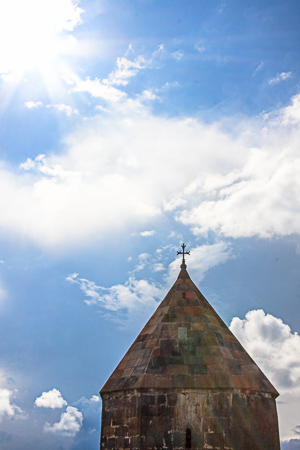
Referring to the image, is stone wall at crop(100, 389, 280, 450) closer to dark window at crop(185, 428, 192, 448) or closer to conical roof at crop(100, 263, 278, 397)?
dark window at crop(185, 428, 192, 448)

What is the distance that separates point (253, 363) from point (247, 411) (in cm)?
143

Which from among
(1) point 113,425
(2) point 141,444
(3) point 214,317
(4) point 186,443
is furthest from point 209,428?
(3) point 214,317

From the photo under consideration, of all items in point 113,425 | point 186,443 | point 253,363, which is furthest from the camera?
point 253,363

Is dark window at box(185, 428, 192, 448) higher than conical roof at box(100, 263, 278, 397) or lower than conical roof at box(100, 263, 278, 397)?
lower

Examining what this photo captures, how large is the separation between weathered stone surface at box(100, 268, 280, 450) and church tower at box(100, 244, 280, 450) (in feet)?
0.06

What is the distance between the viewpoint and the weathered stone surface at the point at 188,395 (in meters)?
10.9

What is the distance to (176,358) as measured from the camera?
11828 mm

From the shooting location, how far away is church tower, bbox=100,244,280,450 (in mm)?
10891

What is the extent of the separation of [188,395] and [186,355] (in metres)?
1.02

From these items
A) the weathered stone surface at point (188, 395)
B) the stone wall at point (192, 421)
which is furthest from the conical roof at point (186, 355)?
the stone wall at point (192, 421)

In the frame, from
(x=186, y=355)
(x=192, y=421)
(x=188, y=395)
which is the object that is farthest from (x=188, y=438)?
(x=186, y=355)

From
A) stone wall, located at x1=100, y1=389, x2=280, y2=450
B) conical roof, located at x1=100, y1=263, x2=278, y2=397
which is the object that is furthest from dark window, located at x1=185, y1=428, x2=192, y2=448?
conical roof, located at x1=100, y1=263, x2=278, y2=397

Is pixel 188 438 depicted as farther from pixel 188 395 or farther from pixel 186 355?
pixel 186 355

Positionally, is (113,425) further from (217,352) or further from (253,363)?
(253,363)
